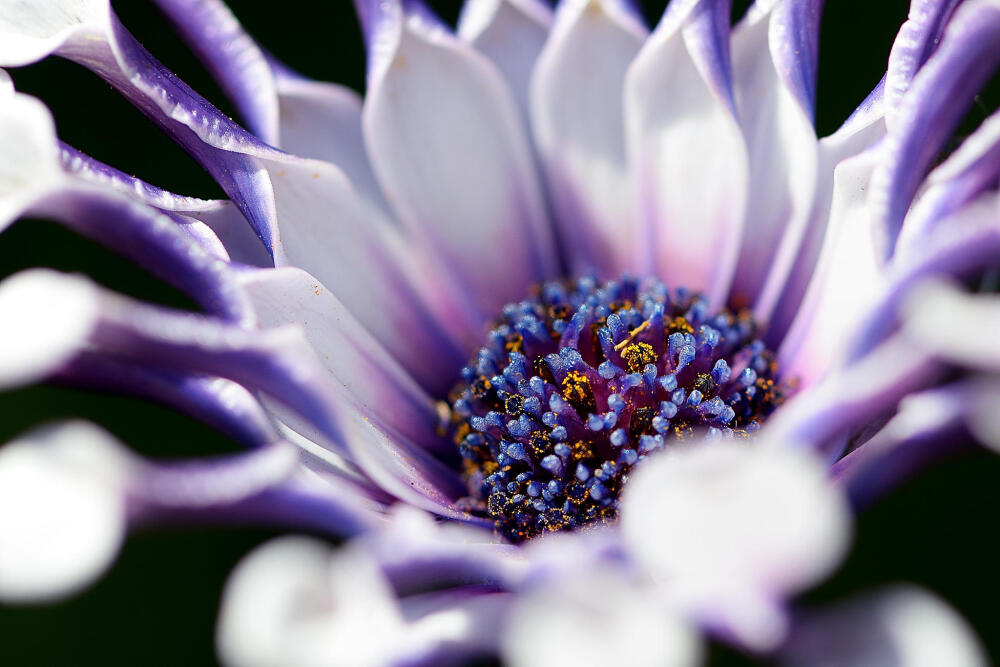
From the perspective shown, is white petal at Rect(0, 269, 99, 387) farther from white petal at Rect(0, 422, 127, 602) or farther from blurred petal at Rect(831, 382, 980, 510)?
blurred petal at Rect(831, 382, 980, 510)

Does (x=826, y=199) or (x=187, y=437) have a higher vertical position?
(x=826, y=199)

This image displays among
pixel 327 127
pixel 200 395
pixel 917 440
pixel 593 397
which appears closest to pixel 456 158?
pixel 327 127

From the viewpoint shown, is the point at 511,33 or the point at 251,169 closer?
the point at 251,169

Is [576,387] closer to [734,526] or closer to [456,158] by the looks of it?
[456,158]

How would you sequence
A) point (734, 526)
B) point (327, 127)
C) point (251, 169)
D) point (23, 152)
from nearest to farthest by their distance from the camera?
point (734, 526)
point (23, 152)
point (251, 169)
point (327, 127)

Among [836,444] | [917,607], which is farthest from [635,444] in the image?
[917,607]

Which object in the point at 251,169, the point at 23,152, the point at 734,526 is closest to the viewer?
the point at 734,526

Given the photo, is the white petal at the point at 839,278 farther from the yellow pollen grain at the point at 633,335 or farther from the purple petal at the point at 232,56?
the purple petal at the point at 232,56

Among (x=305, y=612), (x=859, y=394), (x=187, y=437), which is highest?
(x=859, y=394)
